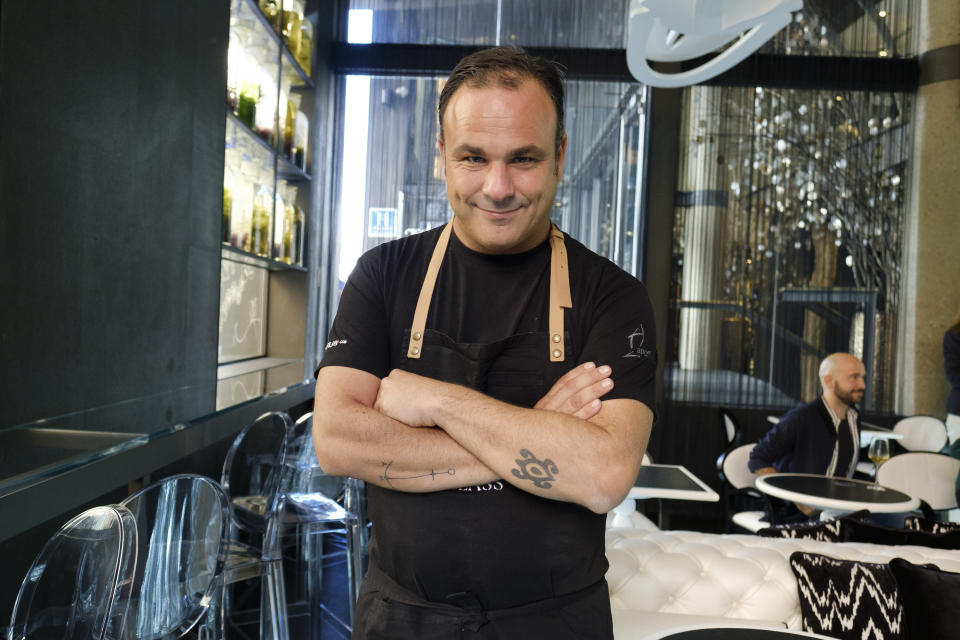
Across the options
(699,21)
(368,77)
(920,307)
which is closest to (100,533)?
(699,21)

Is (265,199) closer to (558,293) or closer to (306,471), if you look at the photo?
(306,471)

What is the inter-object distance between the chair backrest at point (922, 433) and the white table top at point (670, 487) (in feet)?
9.62

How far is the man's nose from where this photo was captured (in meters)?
1.35

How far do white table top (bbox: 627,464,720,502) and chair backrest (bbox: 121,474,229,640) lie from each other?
6.72 feet

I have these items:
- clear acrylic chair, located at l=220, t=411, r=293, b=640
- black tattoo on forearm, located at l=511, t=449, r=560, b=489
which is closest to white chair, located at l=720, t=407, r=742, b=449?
clear acrylic chair, located at l=220, t=411, r=293, b=640

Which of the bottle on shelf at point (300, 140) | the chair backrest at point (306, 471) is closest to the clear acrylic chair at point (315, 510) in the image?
the chair backrest at point (306, 471)

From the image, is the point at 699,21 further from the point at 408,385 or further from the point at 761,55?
the point at 761,55

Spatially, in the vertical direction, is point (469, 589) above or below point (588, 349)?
below

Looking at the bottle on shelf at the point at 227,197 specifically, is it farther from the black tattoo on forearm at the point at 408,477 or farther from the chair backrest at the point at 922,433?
the chair backrest at the point at 922,433

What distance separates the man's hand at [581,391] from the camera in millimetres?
1332

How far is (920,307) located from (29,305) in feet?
20.5

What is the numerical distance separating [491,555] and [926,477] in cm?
381

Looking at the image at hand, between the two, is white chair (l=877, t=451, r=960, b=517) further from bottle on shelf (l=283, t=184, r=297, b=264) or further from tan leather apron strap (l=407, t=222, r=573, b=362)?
bottle on shelf (l=283, t=184, r=297, b=264)

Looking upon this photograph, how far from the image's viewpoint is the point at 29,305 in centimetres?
221
